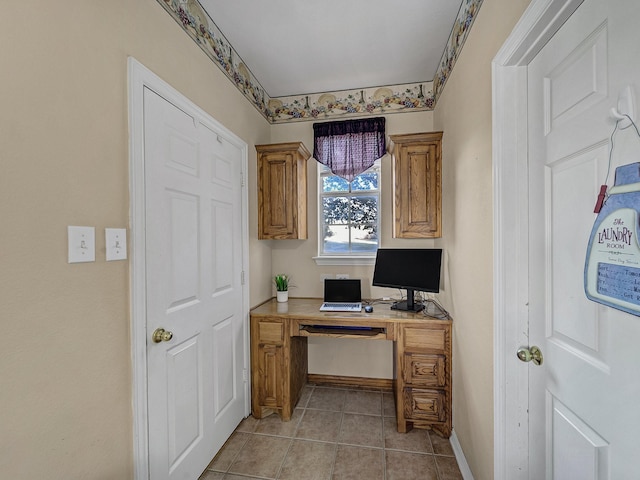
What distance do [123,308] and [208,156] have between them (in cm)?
102

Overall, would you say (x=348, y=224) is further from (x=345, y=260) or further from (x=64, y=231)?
(x=64, y=231)

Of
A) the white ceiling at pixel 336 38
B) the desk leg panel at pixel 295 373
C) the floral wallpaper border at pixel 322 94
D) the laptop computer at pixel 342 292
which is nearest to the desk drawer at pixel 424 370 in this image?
the laptop computer at pixel 342 292

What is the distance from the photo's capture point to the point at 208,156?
177 centimetres

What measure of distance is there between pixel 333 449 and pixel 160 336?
1386 millimetres

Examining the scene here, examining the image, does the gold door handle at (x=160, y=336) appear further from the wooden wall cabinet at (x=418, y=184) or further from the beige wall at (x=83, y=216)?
the wooden wall cabinet at (x=418, y=184)

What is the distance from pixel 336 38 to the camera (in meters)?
1.95

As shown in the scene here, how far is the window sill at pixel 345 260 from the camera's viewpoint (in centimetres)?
267

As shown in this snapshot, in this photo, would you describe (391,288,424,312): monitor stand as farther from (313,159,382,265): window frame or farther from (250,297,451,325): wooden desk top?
(313,159,382,265): window frame

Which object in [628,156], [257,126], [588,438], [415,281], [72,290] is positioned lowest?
[588,438]

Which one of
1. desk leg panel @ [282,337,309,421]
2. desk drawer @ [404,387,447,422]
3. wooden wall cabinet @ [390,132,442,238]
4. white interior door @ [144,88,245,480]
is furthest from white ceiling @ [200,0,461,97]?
desk drawer @ [404,387,447,422]

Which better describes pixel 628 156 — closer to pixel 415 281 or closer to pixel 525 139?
pixel 525 139

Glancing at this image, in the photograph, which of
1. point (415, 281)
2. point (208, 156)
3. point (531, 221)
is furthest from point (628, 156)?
point (208, 156)

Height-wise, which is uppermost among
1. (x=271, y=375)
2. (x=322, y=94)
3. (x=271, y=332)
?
(x=322, y=94)

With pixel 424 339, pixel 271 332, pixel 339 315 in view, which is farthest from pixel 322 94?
pixel 424 339
